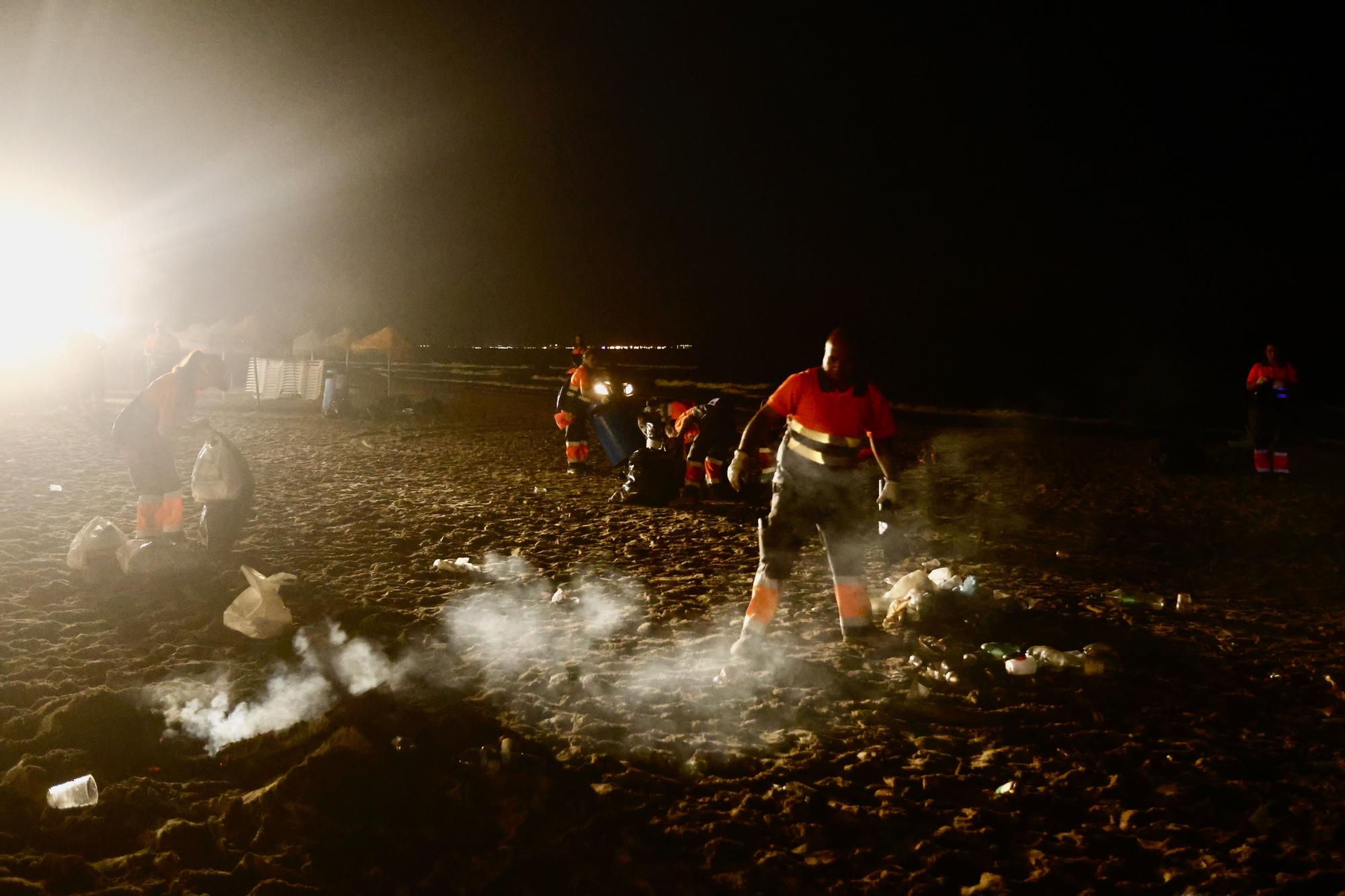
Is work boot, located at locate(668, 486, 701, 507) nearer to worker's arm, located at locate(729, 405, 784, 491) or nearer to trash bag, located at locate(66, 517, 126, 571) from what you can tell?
worker's arm, located at locate(729, 405, 784, 491)

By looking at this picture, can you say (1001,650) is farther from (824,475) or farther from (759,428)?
(759,428)

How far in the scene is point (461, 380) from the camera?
105 feet

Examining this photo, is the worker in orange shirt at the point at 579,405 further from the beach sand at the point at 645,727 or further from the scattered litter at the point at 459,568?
the scattered litter at the point at 459,568

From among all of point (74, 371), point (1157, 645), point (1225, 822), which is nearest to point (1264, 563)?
point (1157, 645)

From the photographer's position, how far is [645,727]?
3541 millimetres

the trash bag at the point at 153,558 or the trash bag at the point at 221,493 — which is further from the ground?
the trash bag at the point at 221,493

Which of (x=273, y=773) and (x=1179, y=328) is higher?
(x=1179, y=328)

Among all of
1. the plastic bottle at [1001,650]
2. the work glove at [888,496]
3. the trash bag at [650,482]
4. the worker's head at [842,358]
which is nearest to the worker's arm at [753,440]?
the worker's head at [842,358]

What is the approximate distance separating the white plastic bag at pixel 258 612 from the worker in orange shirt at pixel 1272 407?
431 inches

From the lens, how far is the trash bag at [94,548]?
5.29 metres

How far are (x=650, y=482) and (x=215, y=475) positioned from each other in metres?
4.20

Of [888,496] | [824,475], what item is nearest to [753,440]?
[824,475]

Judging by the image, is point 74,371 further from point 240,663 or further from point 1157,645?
point 1157,645

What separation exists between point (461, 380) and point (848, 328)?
2969 cm
